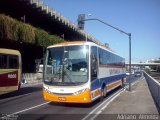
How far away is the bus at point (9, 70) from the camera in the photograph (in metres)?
18.4

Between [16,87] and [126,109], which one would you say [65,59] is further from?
[16,87]

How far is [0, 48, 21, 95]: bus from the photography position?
60.4 feet

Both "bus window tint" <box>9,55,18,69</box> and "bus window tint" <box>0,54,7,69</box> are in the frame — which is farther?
"bus window tint" <box>9,55,18,69</box>

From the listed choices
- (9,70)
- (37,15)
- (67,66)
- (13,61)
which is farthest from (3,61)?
(37,15)

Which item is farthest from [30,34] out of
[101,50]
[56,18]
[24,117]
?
[24,117]

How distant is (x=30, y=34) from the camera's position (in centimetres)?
3919

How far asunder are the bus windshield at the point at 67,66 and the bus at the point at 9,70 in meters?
4.28

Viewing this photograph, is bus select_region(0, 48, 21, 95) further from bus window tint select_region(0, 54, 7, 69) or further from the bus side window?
the bus side window

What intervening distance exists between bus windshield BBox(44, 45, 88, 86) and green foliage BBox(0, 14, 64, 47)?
18.6m

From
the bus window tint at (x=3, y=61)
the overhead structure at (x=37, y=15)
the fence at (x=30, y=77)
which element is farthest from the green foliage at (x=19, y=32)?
the bus window tint at (x=3, y=61)

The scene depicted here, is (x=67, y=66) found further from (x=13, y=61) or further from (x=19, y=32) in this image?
(x=19, y=32)

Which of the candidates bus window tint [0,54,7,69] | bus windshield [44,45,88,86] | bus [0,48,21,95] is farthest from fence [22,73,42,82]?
bus windshield [44,45,88,86]

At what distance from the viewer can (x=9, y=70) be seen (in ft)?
62.7

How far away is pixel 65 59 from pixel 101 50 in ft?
12.0
